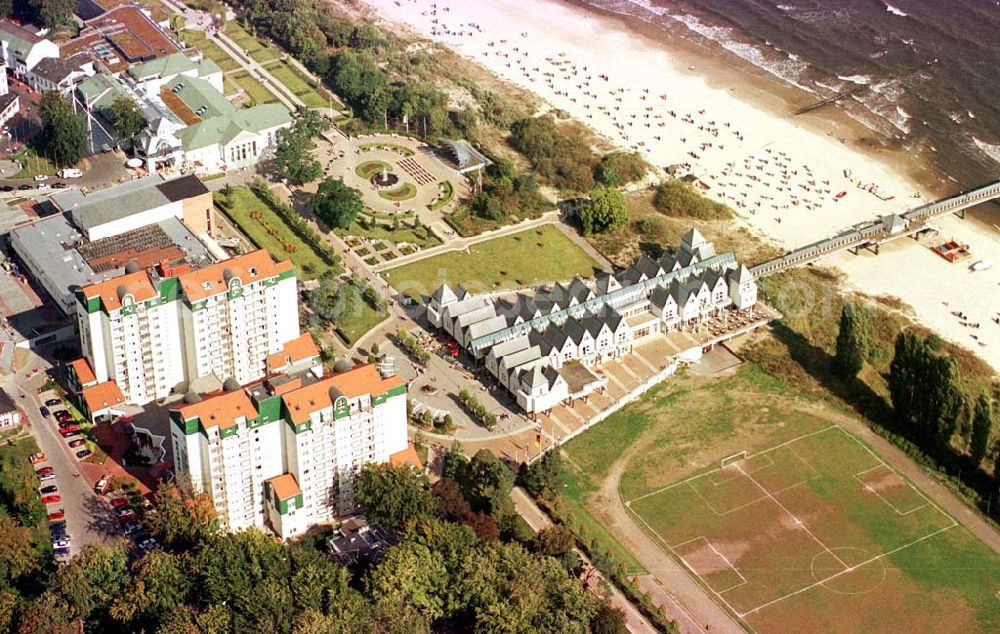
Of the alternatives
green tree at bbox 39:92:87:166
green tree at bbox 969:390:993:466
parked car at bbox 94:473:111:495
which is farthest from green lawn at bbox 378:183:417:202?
green tree at bbox 969:390:993:466

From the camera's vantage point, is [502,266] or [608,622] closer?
[608,622]

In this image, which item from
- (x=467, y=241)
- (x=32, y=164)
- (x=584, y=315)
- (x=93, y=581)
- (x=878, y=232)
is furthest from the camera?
(x=32, y=164)

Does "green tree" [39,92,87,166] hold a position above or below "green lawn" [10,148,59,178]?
above

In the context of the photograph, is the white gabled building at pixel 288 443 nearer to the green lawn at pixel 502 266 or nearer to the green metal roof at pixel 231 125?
the green lawn at pixel 502 266

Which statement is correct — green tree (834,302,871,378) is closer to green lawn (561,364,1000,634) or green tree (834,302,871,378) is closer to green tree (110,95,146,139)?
green lawn (561,364,1000,634)

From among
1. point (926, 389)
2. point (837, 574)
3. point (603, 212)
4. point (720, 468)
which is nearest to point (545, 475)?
point (720, 468)

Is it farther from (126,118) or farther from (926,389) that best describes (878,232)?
(126,118)
